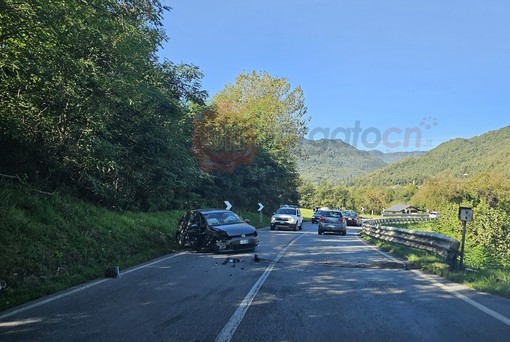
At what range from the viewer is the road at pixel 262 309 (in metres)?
5.55

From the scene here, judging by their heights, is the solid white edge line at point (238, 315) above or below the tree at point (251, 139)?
below

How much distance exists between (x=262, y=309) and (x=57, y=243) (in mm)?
6430

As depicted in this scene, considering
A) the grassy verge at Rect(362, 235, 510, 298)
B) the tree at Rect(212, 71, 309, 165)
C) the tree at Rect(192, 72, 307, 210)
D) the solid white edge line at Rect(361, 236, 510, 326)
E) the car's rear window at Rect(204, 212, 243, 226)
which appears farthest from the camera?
the tree at Rect(212, 71, 309, 165)

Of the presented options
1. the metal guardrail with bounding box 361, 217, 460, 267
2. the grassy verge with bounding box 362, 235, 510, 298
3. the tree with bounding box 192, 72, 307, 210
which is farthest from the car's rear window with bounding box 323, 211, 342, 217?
the grassy verge with bounding box 362, 235, 510, 298

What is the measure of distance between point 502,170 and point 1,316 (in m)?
165

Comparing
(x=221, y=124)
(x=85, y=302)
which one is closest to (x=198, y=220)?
(x=85, y=302)

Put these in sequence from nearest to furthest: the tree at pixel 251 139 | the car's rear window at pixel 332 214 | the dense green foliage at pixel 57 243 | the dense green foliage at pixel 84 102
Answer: the dense green foliage at pixel 84 102
the dense green foliage at pixel 57 243
the car's rear window at pixel 332 214
the tree at pixel 251 139

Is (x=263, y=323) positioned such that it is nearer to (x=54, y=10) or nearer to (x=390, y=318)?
(x=390, y=318)

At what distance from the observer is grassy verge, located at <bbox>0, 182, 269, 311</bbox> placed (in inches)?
334

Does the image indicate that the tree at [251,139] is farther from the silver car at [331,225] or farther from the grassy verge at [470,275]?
the grassy verge at [470,275]

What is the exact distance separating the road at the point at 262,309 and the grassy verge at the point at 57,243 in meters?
0.79

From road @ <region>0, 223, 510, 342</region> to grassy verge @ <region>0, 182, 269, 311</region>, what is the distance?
79 cm

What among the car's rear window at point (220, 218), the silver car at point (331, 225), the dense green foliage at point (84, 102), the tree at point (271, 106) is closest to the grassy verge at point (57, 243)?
the dense green foliage at point (84, 102)

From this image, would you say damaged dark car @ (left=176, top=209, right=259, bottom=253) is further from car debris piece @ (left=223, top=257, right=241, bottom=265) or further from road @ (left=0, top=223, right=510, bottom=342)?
road @ (left=0, top=223, right=510, bottom=342)
